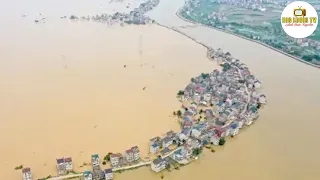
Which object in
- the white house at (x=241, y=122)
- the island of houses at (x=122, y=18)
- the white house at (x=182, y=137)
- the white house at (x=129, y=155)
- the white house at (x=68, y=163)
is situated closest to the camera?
the white house at (x=68, y=163)

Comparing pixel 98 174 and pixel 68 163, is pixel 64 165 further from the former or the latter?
pixel 98 174

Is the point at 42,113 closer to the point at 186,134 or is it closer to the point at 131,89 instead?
the point at 131,89

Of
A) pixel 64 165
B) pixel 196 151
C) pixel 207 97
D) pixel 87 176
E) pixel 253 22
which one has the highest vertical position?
pixel 253 22

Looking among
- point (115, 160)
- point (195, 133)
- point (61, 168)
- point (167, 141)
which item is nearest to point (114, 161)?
point (115, 160)

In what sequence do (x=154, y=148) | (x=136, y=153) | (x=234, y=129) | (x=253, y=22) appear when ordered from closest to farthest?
(x=136, y=153)
(x=154, y=148)
(x=234, y=129)
(x=253, y=22)

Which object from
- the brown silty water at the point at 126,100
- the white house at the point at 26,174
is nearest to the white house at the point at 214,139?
the brown silty water at the point at 126,100

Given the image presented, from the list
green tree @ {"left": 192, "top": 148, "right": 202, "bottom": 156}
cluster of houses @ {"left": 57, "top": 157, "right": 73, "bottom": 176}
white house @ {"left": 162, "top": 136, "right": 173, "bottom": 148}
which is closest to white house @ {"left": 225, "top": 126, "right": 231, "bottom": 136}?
green tree @ {"left": 192, "top": 148, "right": 202, "bottom": 156}

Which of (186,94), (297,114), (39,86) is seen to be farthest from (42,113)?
(297,114)

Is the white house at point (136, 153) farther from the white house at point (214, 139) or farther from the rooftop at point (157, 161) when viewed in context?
the white house at point (214, 139)
